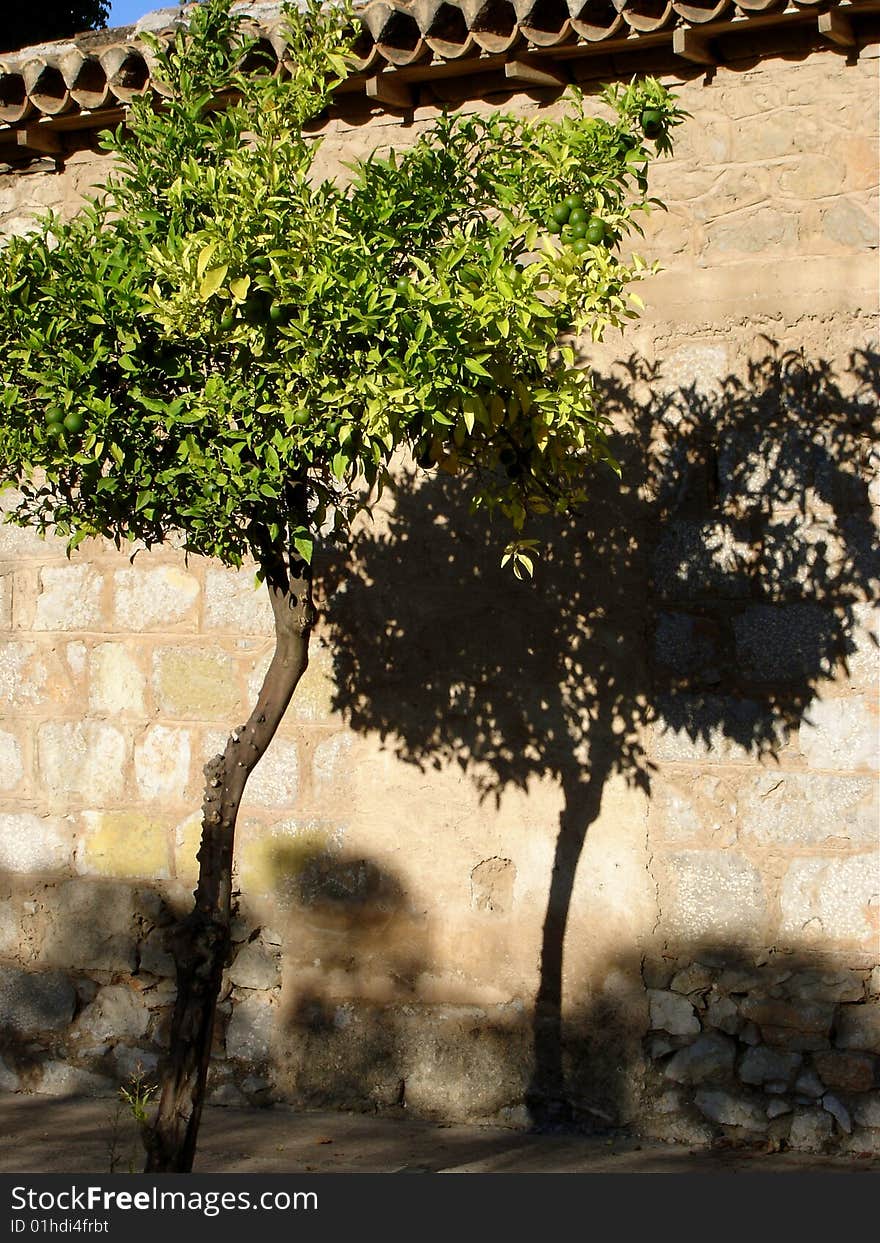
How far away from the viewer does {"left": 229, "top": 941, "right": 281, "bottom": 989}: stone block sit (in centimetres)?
521

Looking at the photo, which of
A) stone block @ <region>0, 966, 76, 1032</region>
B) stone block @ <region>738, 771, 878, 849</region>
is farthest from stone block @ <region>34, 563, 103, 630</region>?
stone block @ <region>738, 771, 878, 849</region>

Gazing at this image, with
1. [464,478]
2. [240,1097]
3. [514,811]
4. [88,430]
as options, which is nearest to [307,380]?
[88,430]

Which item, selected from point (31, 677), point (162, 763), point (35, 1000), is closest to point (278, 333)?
point (162, 763)

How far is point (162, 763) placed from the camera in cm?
541

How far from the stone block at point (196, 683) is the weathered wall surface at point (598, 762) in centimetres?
1

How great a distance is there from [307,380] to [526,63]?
2186 mm

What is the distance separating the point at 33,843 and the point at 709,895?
2.57 metres

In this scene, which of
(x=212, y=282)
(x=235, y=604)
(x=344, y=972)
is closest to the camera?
(x=212, y=282)

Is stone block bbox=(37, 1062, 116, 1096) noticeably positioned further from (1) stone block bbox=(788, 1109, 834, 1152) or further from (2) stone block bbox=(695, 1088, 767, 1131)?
(1) stone block bbox=(788, 1109, 834, 1152)

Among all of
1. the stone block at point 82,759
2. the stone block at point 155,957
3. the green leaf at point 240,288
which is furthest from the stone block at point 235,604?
the green leaf at point 240,288

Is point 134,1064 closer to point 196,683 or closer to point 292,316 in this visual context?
point 196,683

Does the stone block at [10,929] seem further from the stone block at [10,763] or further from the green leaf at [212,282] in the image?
the green leaf at [212,282]

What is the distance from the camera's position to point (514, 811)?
4.96m

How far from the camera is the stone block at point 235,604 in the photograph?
5293 millimetres
